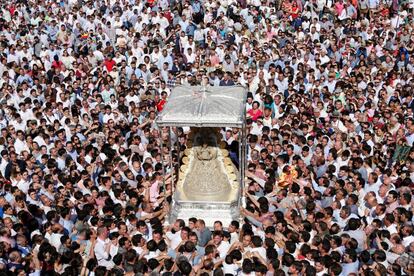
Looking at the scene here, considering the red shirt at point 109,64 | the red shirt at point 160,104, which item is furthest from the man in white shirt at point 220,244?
the red shirt at point 109,64

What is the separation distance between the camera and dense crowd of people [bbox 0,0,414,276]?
8.12 meters

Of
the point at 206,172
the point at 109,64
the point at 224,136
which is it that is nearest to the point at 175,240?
the point at 206,172

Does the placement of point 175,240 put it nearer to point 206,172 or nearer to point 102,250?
point 102,250

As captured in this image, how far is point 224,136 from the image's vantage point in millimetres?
11711

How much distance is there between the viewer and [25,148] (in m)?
11.4

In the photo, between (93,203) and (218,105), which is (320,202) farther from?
(93,203)

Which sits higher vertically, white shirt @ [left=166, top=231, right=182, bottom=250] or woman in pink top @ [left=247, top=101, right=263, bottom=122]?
woman in pink top @ [left=247, top=101, right=263, bottom=122]

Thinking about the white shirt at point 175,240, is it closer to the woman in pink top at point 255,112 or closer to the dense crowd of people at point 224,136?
the dense crowd of people at point 224,136

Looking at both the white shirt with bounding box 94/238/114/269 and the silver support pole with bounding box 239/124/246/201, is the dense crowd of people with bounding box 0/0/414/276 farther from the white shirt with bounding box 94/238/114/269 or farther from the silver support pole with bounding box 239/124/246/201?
the silver support pole with bounding box 239/124/246/201

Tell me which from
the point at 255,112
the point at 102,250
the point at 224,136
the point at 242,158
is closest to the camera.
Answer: the point at 102,250

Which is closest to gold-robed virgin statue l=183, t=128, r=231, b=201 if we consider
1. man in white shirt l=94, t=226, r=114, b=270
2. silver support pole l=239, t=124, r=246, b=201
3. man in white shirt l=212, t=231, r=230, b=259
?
silver support pole l=239, t=124, r=246, b=201

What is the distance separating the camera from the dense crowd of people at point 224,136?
26.7 ft

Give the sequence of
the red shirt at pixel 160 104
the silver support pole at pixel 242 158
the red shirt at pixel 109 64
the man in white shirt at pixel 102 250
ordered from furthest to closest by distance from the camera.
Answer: the red shirt at pixel 109 64 < the red shirt at pixel 160 104 < the silver support pole at pixel 242 158 < the man in white shirt at pixel 102 250

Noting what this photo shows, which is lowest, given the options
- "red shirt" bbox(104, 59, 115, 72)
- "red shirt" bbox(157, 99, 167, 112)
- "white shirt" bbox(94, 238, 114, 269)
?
"white shirt" bbox(94, 238, 114, 269)
